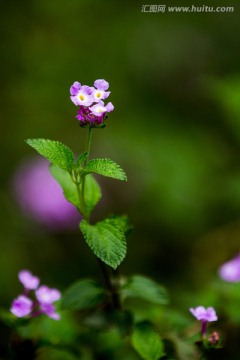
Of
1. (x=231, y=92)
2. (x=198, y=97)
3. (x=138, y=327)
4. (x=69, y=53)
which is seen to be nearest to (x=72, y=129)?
(x=69, y=53)

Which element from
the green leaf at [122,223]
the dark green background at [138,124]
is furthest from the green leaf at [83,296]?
the dark green background at [138,124]

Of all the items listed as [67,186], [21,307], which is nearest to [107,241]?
[67,186]

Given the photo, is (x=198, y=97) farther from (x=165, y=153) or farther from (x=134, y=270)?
(x=134, y=270)

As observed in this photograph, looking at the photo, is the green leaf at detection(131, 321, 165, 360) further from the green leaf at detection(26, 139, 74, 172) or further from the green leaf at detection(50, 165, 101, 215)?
the green leaf at detection(26, 139, 74, 172)

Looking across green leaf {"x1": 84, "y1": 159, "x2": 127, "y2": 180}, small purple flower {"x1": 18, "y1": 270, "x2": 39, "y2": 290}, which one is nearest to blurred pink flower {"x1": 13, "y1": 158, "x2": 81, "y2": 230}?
small purple flower {"x1": 18, "y1": 270, "x2": 39, "y2": 290}

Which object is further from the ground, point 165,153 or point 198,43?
point 198,43

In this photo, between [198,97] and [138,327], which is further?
[198,97]

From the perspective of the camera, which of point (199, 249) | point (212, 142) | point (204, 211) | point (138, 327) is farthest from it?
point (212, 142)

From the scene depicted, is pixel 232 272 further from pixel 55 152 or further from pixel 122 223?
pixel 55 152
